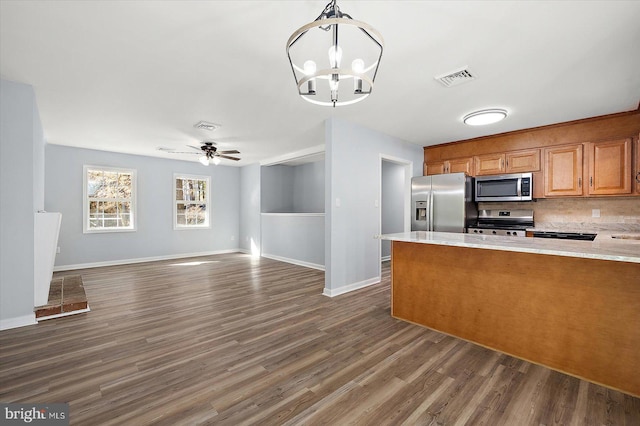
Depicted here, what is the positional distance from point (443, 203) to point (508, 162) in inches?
46.5

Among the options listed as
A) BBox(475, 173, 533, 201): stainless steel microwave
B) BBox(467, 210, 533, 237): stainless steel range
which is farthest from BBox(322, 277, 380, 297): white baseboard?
BBox(475, 173, 533, 201): stainless steel microwave

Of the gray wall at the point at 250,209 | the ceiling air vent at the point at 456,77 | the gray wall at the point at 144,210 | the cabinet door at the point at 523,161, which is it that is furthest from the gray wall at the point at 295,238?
the ceiling air vent at the point at 456,77

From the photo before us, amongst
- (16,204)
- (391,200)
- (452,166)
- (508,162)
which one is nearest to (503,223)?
(508,162)

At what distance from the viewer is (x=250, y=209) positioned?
7.98m

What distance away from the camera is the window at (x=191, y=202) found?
7.29m

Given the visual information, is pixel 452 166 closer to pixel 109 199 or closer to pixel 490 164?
pixel 490 164

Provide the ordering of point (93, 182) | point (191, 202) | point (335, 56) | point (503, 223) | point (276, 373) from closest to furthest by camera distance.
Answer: point (335, 56), point (276, 373), point (503, 223), point (93, 182), point (191, 202)

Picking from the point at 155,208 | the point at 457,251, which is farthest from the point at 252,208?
the point at 457,251

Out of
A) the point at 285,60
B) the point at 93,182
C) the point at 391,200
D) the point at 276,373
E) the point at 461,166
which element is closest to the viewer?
the point at 276,373

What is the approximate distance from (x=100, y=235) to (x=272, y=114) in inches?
195

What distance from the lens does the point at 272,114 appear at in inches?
155

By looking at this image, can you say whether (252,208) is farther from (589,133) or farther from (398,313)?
(589,133)

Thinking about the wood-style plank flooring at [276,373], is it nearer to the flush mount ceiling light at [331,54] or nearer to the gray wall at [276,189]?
the flush mount ceiling light at [331,54]

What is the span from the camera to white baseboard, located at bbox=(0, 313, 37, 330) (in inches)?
114
